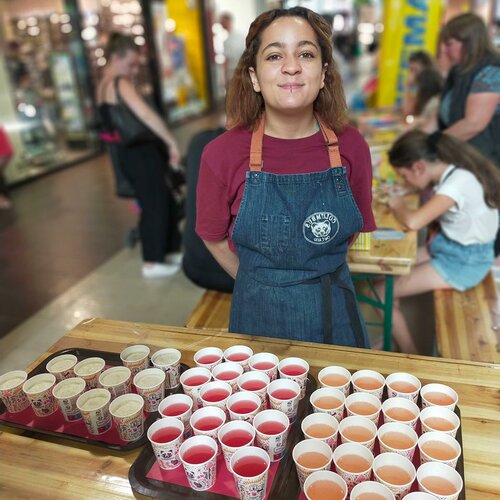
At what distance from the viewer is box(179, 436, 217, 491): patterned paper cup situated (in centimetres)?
100

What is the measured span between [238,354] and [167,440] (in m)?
0.33

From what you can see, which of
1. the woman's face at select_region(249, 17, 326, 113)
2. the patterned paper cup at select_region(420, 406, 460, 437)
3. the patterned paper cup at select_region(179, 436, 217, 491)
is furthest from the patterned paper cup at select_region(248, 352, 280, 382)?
the woman's face at select_region(249, 17, 326, 113)

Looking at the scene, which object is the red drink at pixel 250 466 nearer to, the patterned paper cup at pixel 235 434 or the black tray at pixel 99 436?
the patterned paper cup at pixel 235 434

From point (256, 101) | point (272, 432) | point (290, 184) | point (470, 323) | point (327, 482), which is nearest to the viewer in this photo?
point (327, 482)

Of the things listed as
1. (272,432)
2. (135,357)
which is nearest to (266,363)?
(272,432)

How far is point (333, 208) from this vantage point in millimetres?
1521

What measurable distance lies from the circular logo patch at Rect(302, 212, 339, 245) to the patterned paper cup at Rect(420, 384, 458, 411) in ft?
1.73

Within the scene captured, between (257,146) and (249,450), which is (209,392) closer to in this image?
(249,450)

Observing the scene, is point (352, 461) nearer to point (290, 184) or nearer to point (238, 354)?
point (238, 354)

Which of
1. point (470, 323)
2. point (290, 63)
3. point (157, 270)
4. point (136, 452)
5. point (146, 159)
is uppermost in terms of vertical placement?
point (290, 63)

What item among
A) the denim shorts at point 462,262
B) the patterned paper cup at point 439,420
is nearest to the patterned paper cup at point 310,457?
the patterned paper cup at point 439,420

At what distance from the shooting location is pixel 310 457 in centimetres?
104

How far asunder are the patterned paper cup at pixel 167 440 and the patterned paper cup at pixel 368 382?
1.41 feet

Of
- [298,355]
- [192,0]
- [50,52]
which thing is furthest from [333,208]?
[192,0]
